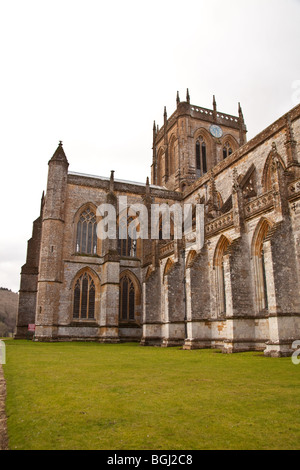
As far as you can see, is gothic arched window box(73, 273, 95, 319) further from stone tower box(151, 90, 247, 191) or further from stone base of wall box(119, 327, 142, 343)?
stone tower box(151, 90, 247, 191)

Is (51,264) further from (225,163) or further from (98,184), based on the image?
(225,163)

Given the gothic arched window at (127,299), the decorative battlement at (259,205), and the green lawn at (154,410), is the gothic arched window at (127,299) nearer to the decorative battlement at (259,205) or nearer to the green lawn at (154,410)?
the decorative battlement at (259,205)

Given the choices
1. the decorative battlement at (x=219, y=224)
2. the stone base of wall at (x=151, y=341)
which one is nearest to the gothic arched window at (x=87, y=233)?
the stone base of wall at (x=151, y=341)

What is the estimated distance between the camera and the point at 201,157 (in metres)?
41.9

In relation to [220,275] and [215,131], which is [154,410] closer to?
[220,275]

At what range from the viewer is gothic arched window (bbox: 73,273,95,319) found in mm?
29594

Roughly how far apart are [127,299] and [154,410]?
2593cm

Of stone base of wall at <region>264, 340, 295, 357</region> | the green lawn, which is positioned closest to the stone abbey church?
stone base of wall at <region>264, 340, 295, 357</region>

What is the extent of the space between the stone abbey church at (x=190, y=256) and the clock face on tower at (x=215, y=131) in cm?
15

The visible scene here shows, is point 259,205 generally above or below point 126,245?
below

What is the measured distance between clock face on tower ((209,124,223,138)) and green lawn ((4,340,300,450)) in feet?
122

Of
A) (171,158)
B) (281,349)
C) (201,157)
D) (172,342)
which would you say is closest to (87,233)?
(172,342)
